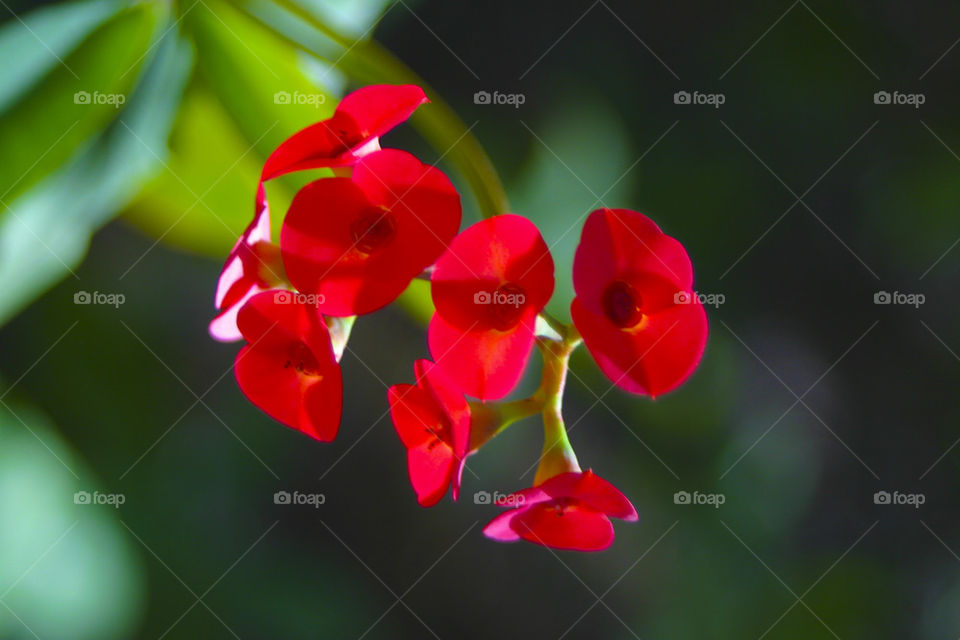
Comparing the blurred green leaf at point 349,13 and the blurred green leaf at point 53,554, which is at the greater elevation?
the blurred green leaf at point 349,13

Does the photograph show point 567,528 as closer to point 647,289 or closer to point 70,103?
point 647,289

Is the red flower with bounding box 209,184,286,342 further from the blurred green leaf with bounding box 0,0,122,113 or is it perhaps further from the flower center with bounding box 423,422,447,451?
the blurred green leaf with bounding box 0,0,122,113

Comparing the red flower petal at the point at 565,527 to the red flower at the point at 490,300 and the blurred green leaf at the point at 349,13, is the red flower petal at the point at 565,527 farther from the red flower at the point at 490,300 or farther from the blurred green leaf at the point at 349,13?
the blurred green leaf at the point at 349,13

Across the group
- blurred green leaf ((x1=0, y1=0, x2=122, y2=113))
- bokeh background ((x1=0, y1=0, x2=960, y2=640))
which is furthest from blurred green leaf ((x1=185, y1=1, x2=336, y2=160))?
blurred green leaf ((x1=0, y1=0, x2=122, y2=113))

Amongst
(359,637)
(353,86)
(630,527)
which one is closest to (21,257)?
(353,86)

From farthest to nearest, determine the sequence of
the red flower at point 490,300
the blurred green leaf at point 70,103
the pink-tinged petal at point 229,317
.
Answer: the blurred green leaf at point 70,103 → the pink-tinged petal at point 229,317 → the red flower at point 490,300

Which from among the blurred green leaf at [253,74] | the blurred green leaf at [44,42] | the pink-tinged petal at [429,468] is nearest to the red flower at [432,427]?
the pink-tinged petal at [429,468]

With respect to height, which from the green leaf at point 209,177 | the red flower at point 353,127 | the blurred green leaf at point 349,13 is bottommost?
the red flower at point 353,127

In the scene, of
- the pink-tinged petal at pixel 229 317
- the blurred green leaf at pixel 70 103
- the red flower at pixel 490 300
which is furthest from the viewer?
the blurred green leaf at pixel 70 103
